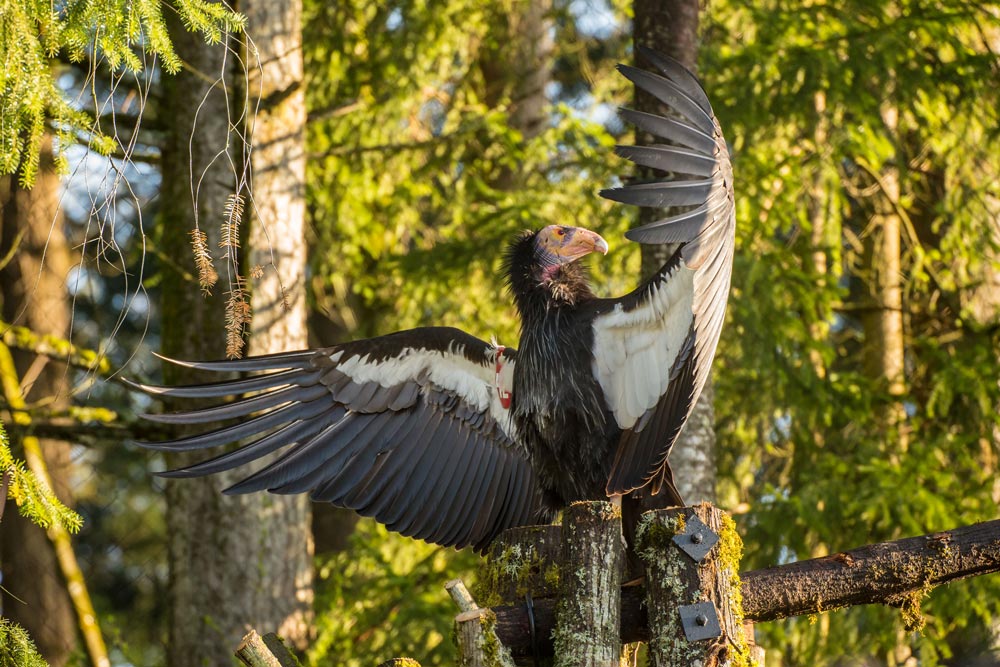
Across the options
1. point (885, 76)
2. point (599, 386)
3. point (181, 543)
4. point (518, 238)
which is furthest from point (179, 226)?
point (885, 76)

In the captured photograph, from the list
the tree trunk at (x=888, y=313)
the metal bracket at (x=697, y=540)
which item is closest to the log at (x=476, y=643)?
the metal bracket at (x=697, y=540)

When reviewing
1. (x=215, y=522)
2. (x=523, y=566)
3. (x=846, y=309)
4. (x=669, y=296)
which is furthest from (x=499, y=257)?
(x=523, y=566)

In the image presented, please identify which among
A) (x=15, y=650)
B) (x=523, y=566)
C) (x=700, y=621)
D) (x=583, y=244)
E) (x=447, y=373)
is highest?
(x=583, y=244)

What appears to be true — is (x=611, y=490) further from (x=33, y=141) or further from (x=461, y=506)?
(x=33, y=141)

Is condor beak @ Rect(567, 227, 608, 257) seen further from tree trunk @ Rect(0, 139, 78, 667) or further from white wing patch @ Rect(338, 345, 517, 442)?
tree trunk @ Rect(0, 139, 78, 667)

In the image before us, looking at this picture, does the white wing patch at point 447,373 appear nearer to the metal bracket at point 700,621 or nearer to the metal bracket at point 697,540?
the metal bracket at point 697,540

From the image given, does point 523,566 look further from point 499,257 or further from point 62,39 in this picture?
point 499,257

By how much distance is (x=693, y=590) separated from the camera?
11.2ft

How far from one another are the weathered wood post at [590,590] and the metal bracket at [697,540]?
0.21 meters

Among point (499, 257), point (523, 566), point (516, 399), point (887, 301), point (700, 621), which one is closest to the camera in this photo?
point (700, 621)

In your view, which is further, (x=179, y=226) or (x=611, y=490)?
(x=179, y=226)

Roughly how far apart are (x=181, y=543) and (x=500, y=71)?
19.2 feet

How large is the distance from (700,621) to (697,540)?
0.24 meters

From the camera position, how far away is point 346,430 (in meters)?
4.60
